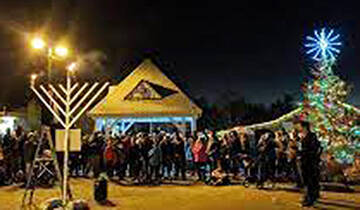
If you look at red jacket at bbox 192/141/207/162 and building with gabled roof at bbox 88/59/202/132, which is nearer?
red jacket at bbox 192/141/207/162

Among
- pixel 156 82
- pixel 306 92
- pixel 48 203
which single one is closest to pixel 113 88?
pixel 156 82

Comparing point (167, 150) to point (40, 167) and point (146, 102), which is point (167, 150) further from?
point (146, 102)

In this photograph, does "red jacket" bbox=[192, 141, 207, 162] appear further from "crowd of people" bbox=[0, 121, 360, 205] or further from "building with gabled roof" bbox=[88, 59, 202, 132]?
"building with gabled roof" bbox=[88, 59, 202, 132]

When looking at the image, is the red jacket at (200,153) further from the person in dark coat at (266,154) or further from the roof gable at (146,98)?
the roof gable at (146,98)

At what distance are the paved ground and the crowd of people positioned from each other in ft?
4.29

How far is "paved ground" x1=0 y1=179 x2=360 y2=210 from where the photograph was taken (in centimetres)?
1245

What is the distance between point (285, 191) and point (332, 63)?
6.97m

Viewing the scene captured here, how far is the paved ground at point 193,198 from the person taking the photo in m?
12.5

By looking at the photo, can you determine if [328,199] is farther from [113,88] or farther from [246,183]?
[113,88]

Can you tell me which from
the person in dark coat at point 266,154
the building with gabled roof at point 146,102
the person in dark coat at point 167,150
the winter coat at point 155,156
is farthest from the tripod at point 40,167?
the building with gabled roof at point 146,102

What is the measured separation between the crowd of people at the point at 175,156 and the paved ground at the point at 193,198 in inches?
51.5

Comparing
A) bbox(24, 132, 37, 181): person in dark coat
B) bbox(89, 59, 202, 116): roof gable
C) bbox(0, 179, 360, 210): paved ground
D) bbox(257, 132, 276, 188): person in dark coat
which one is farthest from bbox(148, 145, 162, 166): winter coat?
bbox(89, 59, 202, 116): roof gable

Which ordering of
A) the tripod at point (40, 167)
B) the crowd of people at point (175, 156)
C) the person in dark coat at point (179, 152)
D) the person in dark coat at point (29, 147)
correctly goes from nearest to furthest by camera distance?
1. the tripod at point (40, 167)
2. the crowd of people at point (175, 156)
3. the person in dark coat at point (29, 147)
4. the person in dark coat at point (179, 152)

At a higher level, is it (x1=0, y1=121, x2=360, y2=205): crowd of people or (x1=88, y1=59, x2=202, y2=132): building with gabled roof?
(x1=88, y1=59, x2=202, y2=132): building with gabled roof
